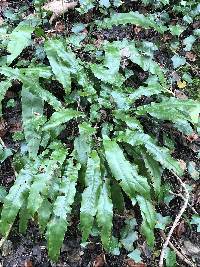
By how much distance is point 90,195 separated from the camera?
13.6ft

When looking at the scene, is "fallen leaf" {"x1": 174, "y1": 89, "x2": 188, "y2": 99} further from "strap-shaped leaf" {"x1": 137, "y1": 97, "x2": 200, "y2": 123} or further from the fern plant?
"strap-shaped leaf" {"x1": 137, "y1": 97, "x2": 200, "y2": 123}

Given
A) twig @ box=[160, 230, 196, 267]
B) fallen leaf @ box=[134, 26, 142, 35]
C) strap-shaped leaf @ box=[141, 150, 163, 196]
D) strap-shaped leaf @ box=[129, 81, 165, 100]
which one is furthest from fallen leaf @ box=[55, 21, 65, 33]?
twig @ box=[160, 230, 196, 267]

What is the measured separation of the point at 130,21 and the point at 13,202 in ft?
9.62

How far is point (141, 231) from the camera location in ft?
14.6

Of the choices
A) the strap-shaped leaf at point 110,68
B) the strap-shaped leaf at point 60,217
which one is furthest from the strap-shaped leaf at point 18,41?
the strap-shaped leaf at point 60,217

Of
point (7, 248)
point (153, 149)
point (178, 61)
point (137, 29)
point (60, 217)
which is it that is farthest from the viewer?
point (137, 29)

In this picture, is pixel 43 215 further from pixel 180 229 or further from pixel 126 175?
pixel 180 229

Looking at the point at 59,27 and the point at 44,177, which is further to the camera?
the point at 59,27

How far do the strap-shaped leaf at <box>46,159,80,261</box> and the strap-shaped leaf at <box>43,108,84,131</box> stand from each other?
Result: 623 millimetres

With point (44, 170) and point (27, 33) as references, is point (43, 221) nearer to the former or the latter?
point (44, 170)

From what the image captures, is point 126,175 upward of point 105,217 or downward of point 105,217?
upward

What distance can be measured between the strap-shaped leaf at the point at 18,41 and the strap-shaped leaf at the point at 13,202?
1.62 meters

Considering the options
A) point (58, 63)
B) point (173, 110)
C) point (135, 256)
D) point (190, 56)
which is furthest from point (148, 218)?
point (190, 56)

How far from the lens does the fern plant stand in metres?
4.09
